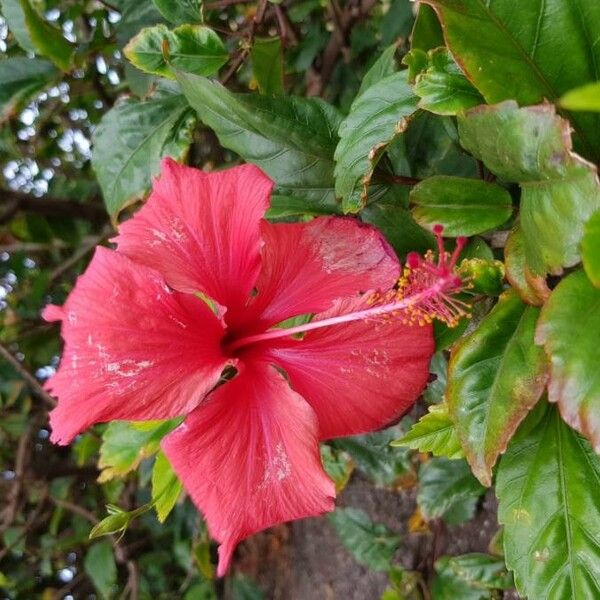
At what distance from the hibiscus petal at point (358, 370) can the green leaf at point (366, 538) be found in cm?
97

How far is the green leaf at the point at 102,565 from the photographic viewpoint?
2.08 m

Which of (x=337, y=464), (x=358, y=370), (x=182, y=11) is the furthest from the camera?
(x=337, y=464)

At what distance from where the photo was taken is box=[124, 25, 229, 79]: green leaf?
99 centimetres

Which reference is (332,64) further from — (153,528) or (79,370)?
(153,528)

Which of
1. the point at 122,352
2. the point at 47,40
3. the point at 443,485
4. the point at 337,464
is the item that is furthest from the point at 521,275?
the point at 47,40

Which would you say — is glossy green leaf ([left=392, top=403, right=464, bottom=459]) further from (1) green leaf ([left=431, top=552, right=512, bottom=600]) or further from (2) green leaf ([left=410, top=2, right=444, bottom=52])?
(1) green leaf ([left=431, top=552, right=512, bottom=600])

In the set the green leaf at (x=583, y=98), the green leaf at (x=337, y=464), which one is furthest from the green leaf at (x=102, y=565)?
the green leaf at (x=583, y=98)

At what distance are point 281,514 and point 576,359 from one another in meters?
0.34

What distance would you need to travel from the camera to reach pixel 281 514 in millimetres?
737

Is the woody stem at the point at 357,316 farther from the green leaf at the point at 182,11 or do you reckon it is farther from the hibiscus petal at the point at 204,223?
the green leaf at the point at 182,11

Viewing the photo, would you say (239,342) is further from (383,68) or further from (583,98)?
(583,98)

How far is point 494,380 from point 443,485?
61 cm

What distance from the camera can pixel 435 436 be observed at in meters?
0.83

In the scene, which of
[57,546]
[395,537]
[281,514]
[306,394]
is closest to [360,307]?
[306,394]
